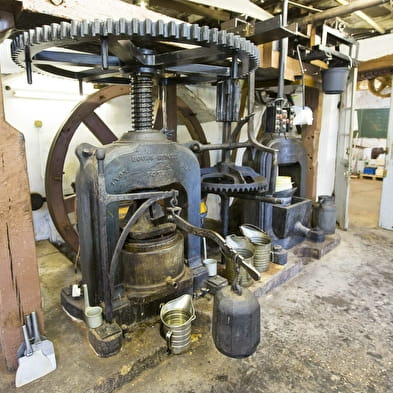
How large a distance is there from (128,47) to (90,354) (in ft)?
4.92

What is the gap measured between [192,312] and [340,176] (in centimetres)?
303

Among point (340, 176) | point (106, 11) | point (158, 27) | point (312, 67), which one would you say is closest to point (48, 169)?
point (106, 11)

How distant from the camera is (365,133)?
8117 mm

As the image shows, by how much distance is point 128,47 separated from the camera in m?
1.44

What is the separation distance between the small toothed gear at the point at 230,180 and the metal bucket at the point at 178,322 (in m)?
0.80

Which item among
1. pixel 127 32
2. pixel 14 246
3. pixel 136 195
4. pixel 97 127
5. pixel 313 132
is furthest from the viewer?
pixel 313 132

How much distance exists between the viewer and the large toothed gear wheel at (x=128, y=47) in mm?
1070

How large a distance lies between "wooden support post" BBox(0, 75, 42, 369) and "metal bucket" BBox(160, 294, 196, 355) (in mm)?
657

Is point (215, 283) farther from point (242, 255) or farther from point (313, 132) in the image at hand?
point (313, 132)

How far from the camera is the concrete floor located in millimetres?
1477

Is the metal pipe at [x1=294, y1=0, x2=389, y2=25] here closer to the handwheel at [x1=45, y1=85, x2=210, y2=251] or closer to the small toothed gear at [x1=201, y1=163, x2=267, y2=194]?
the small toothed gear at [x1=201, y1=163, x2=267, y2=194]

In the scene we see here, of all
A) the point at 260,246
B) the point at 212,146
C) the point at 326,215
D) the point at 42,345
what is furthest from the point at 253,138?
the point at 42,345

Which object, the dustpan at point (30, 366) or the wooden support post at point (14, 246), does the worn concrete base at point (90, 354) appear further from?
the wooden support post at point (14, 246)

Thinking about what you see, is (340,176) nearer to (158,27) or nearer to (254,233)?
(254,233)
